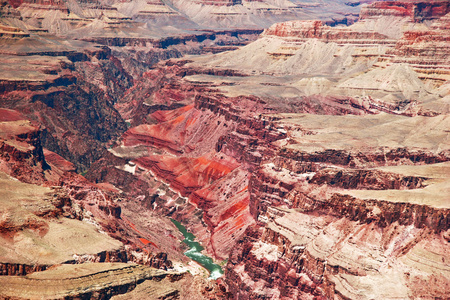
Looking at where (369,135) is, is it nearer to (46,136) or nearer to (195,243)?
(195,243)

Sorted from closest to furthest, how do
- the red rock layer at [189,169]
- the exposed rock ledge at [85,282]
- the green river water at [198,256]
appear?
1. the exposed rock ledge at [85,282]
2. the green river water at [198,256]
3. the red rock layer at [189,169]

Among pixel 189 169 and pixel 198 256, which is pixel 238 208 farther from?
pixel 189 169

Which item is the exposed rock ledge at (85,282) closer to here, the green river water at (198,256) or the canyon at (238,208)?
the canyon at (238,208)

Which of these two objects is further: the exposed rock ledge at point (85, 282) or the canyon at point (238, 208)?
the canyon at point (238, 208)

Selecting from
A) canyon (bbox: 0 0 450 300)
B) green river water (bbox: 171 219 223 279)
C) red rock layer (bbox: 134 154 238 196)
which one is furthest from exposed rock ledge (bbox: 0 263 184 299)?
red rock layer (bbox: 134 154 238 196)

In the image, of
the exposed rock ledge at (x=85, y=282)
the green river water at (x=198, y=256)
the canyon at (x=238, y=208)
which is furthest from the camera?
the green river water at (x=198, y=256)

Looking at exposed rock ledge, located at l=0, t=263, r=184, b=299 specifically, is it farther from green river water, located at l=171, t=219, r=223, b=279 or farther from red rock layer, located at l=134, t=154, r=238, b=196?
red rock layer, located at l=134, t=154, r=238, b=196

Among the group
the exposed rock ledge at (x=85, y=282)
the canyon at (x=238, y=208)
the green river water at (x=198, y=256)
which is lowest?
the green river water at (x=198, y=256)

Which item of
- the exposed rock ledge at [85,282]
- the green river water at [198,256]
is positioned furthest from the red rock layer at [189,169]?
the exposed rock ledge at [85,282]

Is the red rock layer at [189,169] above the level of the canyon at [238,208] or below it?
below
